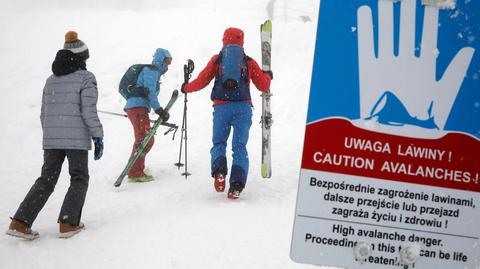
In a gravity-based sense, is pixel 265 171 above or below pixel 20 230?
above

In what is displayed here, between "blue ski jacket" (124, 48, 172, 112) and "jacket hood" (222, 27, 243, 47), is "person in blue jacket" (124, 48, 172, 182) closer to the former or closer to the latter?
"blue ski jacket" (124, 48, 172, 112)

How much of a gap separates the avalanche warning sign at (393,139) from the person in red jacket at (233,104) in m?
3.49

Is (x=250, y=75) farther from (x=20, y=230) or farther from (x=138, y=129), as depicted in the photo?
(x=20, y=230)

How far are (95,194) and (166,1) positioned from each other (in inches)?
1854

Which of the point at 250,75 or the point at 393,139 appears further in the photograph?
the point at 250,75

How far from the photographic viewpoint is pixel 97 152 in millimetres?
4594

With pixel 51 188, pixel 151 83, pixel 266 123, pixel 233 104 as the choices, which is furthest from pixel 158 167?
pixel 51 188

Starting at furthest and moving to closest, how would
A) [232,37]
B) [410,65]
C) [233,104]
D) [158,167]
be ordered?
[158,167] → [233,104] → [232,37] → [410,65]

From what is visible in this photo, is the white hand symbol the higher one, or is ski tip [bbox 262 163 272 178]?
the white hand symbol

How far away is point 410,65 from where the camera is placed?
1650mm

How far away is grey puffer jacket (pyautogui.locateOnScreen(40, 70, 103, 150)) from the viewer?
4523 millimetres

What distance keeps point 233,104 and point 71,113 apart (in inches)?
76.7

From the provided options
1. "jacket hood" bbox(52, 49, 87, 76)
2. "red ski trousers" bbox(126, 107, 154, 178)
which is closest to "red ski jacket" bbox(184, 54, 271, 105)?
"jacket hood" bbox(52, 49, 87, 76)

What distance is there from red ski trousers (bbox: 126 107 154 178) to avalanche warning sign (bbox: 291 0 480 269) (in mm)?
5412
